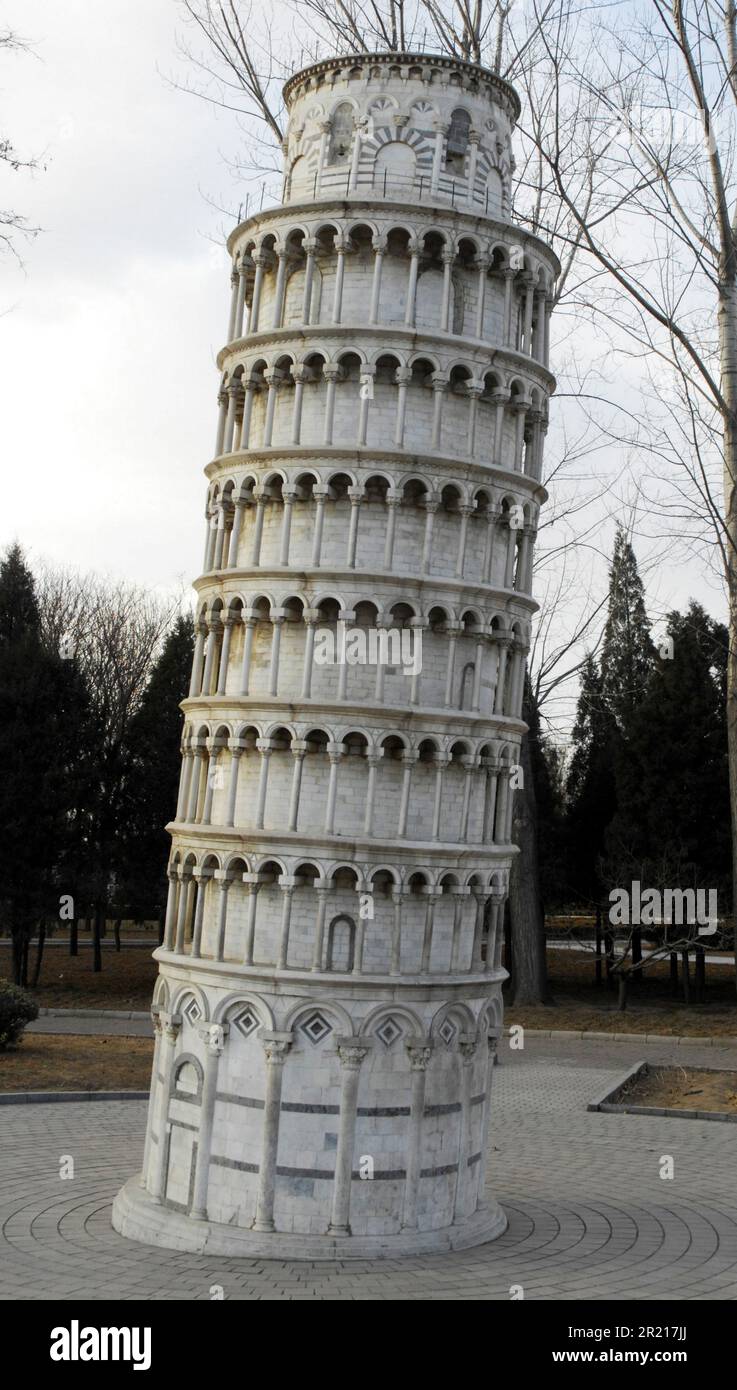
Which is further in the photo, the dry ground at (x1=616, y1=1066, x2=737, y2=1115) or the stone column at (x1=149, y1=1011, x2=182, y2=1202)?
the dry ground at (x1=616, y1=1066, x2=737, y2=1115)

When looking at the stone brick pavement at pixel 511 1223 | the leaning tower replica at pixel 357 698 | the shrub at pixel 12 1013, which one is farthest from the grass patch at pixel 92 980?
the leaning tower replica at pixel 357 698

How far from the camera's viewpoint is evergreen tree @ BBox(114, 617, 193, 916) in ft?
137

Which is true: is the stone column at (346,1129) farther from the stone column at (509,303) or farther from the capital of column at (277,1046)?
the stone column at (509,303)

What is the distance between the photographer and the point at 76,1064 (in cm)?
2806

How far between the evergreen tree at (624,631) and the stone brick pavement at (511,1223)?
26.6m

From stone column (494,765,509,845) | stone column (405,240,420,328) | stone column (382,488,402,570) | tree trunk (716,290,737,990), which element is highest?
tree trunk (716,290,737,990)

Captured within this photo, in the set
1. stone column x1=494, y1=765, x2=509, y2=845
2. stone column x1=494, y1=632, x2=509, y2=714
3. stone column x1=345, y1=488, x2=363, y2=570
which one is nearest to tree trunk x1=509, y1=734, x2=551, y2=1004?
stone column x1=494, y1=765, x2=509, y2=845

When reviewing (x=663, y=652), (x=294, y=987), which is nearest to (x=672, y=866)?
(x=663, y=652)

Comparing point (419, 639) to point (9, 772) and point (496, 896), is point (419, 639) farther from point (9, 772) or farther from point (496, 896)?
point (9, 772)

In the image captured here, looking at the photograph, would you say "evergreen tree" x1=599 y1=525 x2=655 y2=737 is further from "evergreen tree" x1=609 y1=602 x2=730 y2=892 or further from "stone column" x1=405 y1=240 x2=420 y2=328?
"stone column" x1=405 y1=240 x2=420 y2=328

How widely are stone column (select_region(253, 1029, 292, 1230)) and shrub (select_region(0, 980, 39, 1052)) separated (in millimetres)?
13898

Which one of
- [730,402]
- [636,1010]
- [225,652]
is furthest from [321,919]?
[636,1010]

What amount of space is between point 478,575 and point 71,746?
2658 centimetres

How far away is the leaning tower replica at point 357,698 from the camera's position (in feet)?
52.9
